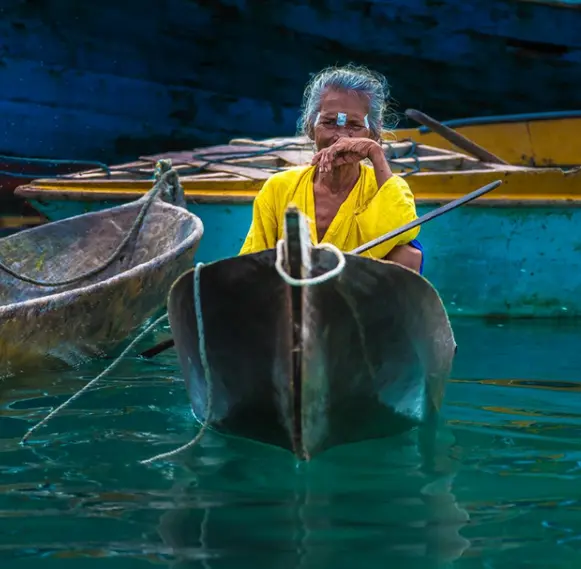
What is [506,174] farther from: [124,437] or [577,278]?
[124,437]

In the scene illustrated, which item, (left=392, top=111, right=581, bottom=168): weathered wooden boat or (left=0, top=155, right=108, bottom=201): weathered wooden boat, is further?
(left=0, top=155, right=108, bottom=201): weathered wooden boat

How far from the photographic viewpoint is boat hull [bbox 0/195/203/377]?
15.0 ft

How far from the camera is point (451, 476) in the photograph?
3.26 meters

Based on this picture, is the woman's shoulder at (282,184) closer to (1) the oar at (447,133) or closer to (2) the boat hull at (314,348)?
(2) the boat hull at (314,348)

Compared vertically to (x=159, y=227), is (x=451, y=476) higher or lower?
lower

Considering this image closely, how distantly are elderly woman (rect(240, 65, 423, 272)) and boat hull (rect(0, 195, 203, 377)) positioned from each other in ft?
4.16

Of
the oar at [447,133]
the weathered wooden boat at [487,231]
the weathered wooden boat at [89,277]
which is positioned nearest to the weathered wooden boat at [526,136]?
the oar at [447,133]

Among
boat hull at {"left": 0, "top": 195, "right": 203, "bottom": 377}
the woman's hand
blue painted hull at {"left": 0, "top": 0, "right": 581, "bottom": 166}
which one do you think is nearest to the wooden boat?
the woman's hand

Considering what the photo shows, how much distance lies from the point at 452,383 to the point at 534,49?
17.2ft

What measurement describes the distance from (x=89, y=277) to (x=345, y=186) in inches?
103

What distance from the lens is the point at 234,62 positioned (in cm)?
940

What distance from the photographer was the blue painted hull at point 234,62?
8930mm

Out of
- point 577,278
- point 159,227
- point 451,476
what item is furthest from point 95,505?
point 577,278

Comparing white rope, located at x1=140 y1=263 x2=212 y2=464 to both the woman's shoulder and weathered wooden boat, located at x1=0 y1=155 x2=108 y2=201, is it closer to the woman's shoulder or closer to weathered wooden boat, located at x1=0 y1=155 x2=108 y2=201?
the woman's shoulder
